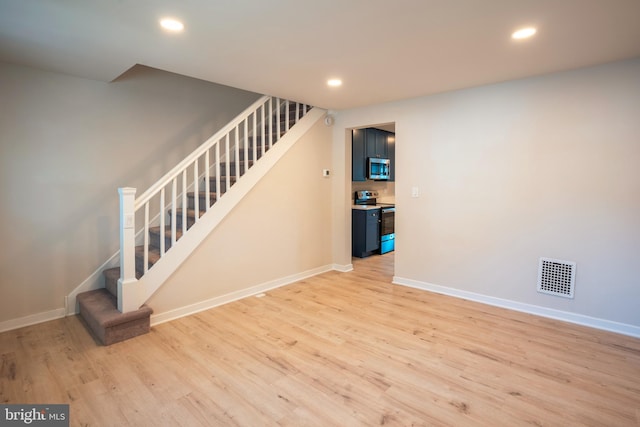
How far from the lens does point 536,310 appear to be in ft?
10.8

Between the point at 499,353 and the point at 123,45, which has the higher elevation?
the point at 123,45

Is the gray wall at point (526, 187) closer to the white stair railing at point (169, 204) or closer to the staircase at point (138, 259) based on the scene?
the white stair railing at point (169, 204)

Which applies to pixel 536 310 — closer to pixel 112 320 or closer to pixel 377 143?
pixel 377 143

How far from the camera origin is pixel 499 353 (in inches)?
100

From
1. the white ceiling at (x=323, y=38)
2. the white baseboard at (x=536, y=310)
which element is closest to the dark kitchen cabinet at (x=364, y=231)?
the white baseboard at (x=536, y=310)

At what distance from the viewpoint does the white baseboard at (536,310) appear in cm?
289

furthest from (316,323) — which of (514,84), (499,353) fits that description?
(514,84)

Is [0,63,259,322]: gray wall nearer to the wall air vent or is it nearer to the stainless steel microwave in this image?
the stainless steel microwave

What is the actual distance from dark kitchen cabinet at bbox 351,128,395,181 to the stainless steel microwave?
7 cm

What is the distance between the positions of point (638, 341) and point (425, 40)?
303 centimetres

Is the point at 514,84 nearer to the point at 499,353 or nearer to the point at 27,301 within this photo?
the point at 499,353
